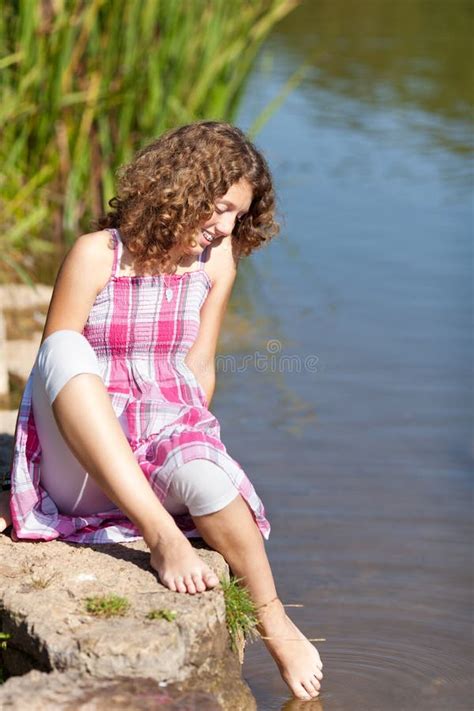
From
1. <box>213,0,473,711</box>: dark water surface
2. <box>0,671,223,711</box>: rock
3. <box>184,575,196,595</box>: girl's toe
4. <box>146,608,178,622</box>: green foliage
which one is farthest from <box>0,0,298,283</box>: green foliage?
<box>0,671,223,711</box>: rock

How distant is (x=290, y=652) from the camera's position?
2.53 meters

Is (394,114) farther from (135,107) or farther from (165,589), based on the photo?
(165,589)

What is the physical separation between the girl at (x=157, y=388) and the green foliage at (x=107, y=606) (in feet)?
0.40

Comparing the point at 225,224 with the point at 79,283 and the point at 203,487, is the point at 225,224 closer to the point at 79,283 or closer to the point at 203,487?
the point at 79,283

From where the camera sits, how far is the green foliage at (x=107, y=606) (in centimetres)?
220

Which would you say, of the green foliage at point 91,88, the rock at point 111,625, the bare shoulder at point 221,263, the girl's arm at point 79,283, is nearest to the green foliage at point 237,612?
the rock at point 111,625

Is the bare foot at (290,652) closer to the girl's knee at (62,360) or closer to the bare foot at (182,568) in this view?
the bare foot at (182,568)

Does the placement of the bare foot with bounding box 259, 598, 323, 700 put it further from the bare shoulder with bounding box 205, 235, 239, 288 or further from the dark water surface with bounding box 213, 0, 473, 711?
the bare shoulder with bounding box 205, 235, 239, 288

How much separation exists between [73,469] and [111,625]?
1.52 ft

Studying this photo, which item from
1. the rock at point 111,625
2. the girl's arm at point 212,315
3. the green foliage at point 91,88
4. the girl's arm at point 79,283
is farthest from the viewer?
the green foliage at point 91,88

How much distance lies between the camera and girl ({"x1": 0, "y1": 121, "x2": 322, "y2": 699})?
2.38 meters

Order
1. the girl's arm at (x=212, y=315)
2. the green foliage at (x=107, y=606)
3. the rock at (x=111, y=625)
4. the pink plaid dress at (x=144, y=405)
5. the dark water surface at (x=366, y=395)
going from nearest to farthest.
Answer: the rock at (x=111, y=625), the green foliage at (x=107, y=606), the pink plaid dress at (x=144, y=405), the girl's arm at (x=212, y=315), the dark water surface at (x=366, y=395)

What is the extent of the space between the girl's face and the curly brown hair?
0.06ft

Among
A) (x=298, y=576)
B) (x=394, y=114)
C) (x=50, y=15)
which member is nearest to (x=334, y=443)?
(x=298, y=576)
